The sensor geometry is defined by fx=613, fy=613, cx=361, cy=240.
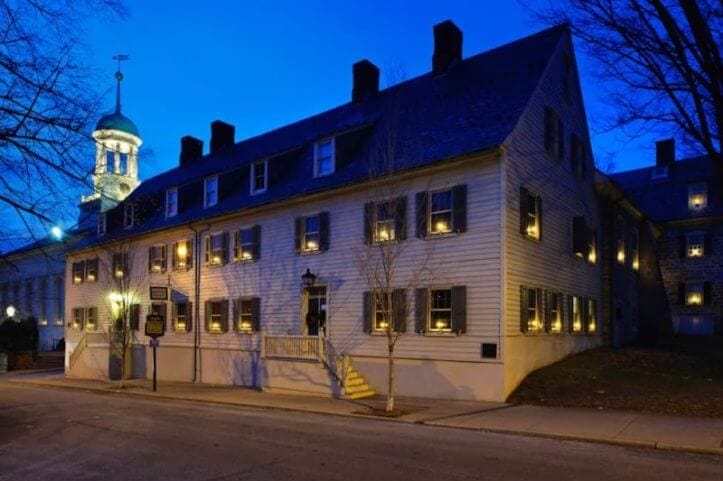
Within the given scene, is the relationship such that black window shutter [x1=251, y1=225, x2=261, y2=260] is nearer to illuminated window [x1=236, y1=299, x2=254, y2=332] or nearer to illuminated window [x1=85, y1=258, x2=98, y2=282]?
illuminated window [x1=236, y1=299, x2=254, y2=332]

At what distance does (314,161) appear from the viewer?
23.2 meters

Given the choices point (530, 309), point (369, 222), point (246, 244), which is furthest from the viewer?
point (246, 244)

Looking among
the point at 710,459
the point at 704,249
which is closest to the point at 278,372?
the point at 710,459

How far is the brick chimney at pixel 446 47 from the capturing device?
2421 centimetres

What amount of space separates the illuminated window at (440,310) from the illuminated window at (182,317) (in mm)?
13001

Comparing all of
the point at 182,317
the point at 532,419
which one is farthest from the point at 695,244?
the point at 182,317

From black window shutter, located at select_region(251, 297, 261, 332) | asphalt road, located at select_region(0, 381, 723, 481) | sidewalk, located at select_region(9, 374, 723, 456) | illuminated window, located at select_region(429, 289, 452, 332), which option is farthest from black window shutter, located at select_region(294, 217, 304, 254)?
asphalt road, located at select_region(0, 381, 723, 481)

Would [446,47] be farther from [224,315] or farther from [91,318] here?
[91,318]

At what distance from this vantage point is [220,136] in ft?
117

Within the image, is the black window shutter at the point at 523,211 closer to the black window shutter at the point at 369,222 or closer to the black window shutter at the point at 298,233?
the black window shutter at the point at 369,222

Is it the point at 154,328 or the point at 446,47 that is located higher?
the point at 446,47

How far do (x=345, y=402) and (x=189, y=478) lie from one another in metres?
9.47

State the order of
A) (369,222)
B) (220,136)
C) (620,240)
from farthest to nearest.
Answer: (220,136), (620,240), (369,222)

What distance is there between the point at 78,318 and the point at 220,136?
42.7ft
